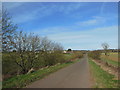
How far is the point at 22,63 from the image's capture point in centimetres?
1462

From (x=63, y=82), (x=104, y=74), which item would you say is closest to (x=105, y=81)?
(x=63, y=82)

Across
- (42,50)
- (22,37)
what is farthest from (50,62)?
(22,37)

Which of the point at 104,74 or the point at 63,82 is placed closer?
the point at 63,82

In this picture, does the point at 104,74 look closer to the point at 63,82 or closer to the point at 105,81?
the point at 105,81

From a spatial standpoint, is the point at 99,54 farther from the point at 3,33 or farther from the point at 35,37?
the point at 3,33

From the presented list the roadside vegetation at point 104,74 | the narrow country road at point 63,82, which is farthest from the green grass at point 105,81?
the narrow country road at point 63,82

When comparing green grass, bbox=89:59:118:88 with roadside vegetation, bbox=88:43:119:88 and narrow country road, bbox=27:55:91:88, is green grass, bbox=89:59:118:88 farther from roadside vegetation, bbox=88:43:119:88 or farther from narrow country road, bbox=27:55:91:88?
narrow country road, bbox=27:55:91:88

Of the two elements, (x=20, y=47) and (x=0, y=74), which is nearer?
(x=0, y=74)

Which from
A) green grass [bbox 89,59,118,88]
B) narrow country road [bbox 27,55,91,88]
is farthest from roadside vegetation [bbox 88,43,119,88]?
narrow country road [bbox 27,55,91,88]

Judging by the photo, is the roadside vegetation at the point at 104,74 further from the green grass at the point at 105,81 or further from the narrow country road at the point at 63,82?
the narrow country road at the point at 63,82

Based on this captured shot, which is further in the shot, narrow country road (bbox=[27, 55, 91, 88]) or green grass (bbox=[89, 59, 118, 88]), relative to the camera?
green grass (bbox=[89, 59, 118, 88])

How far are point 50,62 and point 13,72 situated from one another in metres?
9.20

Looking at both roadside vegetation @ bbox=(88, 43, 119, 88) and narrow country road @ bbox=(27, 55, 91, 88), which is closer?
narrow country road @ bbox=(27, 55, 91, 88)

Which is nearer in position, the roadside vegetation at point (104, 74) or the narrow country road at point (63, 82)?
the narrow country road at point (63, 82)
